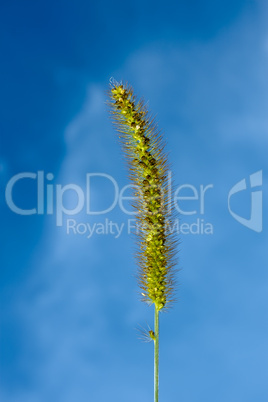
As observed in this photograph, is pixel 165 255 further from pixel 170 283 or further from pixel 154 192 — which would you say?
pixel 154 192

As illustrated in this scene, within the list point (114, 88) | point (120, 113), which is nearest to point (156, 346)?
point (120, 113)

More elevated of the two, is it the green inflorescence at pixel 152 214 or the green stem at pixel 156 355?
the green inflorescence at pixel 152 214

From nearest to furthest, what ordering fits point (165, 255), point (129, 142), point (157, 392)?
point (157, 392)
point (165, 255)
point (129, 142)

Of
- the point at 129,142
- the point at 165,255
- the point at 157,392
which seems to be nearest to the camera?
the point at 157,392

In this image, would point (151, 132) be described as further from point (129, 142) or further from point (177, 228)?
point (177, 228)

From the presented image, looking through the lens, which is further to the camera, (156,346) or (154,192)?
(154,192)

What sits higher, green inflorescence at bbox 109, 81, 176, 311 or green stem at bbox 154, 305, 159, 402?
green inflorescence at bbox 109, 81, 176, 311

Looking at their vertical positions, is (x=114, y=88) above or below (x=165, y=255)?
above

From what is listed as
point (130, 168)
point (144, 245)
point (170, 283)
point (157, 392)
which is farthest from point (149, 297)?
point (130, 168)

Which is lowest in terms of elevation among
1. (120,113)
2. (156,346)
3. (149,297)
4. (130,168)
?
(156,346)
